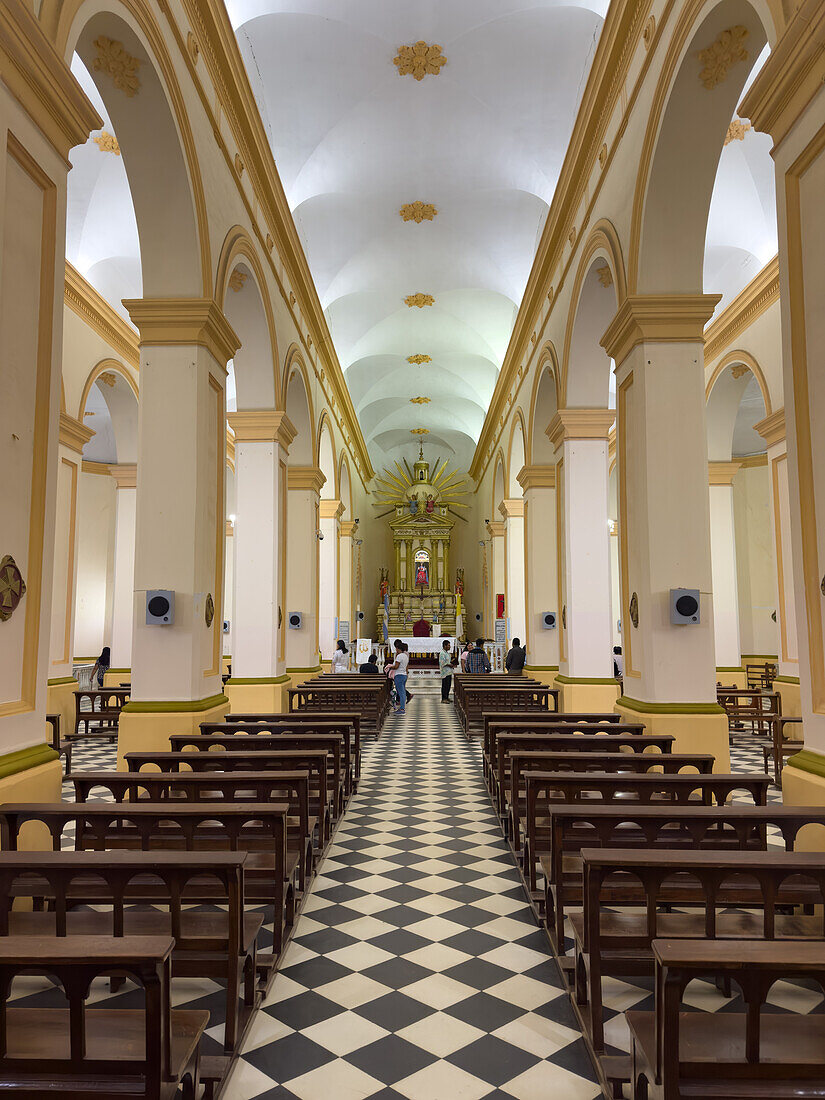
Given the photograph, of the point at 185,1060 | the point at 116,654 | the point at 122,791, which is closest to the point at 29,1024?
the point at 185,1060

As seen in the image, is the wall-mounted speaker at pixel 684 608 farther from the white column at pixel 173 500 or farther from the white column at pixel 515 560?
the white column at pixel 515 560

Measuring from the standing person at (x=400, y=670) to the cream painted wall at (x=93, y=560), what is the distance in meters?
6.97

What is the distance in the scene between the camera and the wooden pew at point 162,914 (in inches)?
99.5

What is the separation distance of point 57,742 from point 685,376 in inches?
252

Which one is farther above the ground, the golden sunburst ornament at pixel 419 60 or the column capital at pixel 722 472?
the golden sunburst ornament at pixel 419 60

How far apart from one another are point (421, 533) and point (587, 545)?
20.9m

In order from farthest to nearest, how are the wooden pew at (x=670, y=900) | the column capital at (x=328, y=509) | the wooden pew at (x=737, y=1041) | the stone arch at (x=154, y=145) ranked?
the column capital at (x=328, y=509) → the stone arch at (x=154, y=145) → the wooden pew at (x=670, y=900) → the wooden pew at (x=737, y=1041)

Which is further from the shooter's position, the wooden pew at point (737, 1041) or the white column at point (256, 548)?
the white column at point (256, 548)

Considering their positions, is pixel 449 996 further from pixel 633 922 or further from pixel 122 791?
pixel 122 791

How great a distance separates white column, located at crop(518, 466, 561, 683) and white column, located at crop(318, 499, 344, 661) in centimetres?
587

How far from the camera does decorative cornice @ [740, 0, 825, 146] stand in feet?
11.7

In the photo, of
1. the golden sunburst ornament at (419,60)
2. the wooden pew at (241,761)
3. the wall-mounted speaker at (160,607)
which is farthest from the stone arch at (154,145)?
the golden sunburst ornament at (419,60)

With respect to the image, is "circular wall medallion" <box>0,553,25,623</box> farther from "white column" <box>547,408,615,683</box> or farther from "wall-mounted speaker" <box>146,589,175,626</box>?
"white column" <box>547,408,615,683</box>

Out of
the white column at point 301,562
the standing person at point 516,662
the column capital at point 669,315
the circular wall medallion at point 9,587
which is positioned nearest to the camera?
the circular wall medallion at point 9,587
